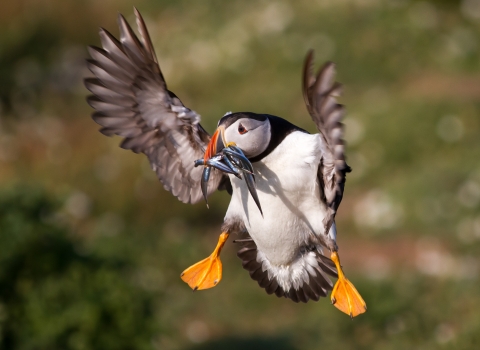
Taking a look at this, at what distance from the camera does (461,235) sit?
39.8ft

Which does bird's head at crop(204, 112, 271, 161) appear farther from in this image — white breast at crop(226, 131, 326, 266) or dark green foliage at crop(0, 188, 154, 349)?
dark green foliage at crop(0, 188, 154, 349)

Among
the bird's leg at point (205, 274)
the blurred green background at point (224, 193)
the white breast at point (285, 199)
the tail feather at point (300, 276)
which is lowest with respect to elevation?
the blurred green background at point (224, 193)

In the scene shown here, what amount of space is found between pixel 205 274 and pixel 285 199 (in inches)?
27.0

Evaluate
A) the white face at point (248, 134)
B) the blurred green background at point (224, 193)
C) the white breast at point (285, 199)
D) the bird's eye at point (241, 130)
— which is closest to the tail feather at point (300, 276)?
the white breast at point (285, 199)

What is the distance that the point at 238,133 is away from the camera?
4.20 metres

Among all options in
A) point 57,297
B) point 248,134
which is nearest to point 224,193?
point 57,297

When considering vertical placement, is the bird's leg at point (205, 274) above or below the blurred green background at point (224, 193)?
above

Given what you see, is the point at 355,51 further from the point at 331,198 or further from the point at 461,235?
the point at 331,198

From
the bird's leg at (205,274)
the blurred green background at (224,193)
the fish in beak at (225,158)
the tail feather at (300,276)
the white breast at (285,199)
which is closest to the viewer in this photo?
the fish in beak at (225,158)

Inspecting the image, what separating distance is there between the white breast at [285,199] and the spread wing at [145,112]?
1.31ft

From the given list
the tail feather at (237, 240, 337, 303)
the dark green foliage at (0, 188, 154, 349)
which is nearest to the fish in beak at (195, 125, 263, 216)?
the tail feather at (237, 240, 337, 303)

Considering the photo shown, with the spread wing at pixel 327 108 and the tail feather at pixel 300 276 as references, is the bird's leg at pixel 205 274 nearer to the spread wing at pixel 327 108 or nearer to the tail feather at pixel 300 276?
the tail feather at pixel 300 276

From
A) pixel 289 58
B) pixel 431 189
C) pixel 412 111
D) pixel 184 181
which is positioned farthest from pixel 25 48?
pixel 184 181

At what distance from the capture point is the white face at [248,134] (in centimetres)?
419
